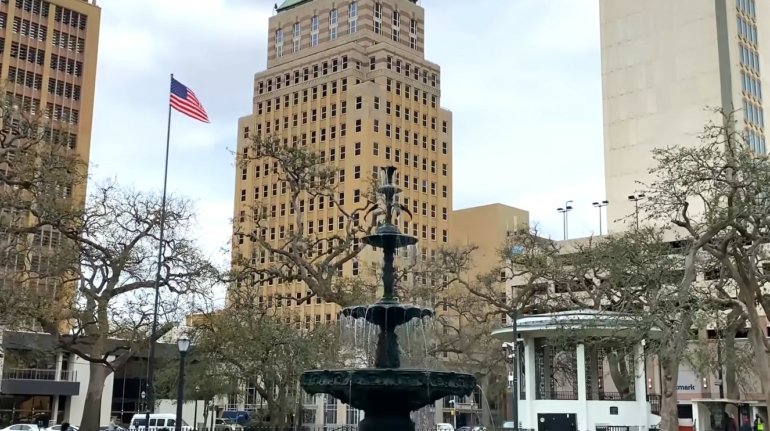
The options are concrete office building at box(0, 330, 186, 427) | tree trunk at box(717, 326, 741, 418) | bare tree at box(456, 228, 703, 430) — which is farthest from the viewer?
concrete office building at box(0, 330, 186, 427)

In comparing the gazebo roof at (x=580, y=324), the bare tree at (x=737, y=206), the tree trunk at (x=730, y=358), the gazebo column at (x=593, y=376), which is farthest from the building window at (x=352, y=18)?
the bare tree at (x=737, y=206)

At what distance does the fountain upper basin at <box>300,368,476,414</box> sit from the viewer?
1659 cm

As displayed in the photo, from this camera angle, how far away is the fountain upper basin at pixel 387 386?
1659cm

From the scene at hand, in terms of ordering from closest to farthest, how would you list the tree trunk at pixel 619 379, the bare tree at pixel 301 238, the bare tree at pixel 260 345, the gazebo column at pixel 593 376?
the bare tree at pixel 301 238, the bare tree at pixel 260 345, the tree trunk at pixel 619 379, the gazebo column at pixel 593 376

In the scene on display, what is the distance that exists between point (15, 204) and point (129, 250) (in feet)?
19.6

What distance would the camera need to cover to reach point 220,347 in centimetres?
3934

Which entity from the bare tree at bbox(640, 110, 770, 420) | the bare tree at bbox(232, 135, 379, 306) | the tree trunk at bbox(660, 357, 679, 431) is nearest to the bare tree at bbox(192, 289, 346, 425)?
the bare tree at bbox(232, 135, 379, 306)

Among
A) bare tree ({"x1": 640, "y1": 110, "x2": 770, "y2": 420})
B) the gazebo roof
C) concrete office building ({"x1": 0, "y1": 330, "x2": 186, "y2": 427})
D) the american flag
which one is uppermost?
the american flag

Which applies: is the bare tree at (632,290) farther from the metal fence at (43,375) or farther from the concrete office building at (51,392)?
the metal fence at (43,375)

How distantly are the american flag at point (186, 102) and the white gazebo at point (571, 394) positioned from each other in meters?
18.2

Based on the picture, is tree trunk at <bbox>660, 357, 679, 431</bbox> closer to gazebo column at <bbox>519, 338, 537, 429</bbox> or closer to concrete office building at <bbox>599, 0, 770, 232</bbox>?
gazebo column at <bbox>519, 338, 537, 429</bbox>

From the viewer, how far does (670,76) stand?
8931 cm

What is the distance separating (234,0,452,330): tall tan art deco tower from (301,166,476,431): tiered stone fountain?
75567mm

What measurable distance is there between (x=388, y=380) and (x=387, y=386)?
0.38 feet
